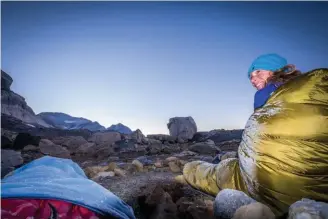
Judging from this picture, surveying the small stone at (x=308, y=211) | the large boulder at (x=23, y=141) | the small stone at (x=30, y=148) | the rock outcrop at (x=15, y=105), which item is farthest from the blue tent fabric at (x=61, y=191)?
the rock outcrop at (x=15, y=105)

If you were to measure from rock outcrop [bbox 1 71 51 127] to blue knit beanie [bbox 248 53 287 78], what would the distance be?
27547 mm

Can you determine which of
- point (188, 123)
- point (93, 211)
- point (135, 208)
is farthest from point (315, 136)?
point (188, 123)

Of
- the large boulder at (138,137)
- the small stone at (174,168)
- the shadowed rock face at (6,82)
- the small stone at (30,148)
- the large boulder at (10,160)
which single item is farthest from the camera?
the shadowed rock face at (6,82)

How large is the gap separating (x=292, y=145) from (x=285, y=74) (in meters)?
0.71

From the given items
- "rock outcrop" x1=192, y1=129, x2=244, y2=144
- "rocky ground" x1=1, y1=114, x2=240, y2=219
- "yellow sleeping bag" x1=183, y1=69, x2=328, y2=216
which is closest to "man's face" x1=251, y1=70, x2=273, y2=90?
"yellow sleeping bag" x1=183, y1=69, x2=328, y2=216

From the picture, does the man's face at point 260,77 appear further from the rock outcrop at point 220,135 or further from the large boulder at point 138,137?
the rock outcrop at point 220,135

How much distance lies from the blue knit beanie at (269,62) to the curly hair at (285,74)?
82 mm

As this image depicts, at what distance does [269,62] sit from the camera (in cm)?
230

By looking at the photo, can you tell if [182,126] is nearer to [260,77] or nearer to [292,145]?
[260,77]

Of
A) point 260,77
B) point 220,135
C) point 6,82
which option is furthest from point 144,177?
point 6,82

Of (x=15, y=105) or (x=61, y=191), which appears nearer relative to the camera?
(x=61, y=191)

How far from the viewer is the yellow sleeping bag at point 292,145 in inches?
65.8

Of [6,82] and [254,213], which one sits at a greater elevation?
[6,82]

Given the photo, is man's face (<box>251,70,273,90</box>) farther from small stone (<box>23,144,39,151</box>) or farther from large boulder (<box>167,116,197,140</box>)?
large boulder (<box>167,116,197,140</box>)
